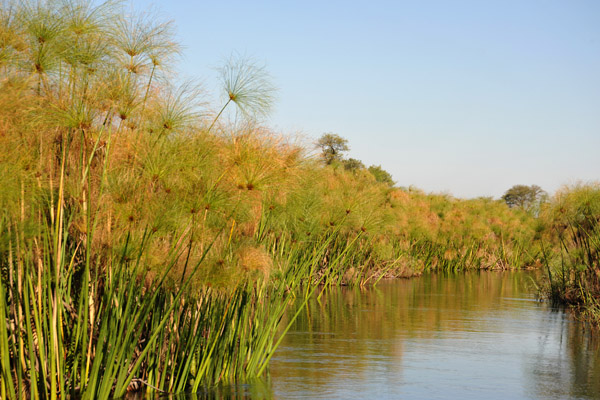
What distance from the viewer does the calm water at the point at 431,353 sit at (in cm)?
851

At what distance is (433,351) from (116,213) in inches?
264

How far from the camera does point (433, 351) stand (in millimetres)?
11039

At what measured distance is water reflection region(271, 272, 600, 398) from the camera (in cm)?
863

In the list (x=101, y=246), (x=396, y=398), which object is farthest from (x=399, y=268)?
(x=101, y=246)

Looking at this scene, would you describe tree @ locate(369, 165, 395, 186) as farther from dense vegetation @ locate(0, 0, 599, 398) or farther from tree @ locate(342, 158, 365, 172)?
dense vegetation @ locate(0, 0, 599, 398)

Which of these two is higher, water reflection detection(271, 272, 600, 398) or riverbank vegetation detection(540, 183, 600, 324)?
riverbank vegetation detection(540, 183, 600, 324)

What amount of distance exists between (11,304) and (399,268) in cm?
1995

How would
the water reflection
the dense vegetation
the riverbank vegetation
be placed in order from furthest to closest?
the riverbank vegetation, the water reflection, the dense vegetation

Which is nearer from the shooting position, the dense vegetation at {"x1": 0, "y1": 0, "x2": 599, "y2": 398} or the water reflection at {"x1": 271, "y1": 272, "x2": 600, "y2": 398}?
the dense vegetation at {"x1": 0, "y1": 0, "x2": 599, "y2": 398}

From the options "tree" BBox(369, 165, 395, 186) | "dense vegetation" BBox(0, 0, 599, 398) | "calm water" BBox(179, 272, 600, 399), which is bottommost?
"calm water" BBox(179, 272, 600, 399)

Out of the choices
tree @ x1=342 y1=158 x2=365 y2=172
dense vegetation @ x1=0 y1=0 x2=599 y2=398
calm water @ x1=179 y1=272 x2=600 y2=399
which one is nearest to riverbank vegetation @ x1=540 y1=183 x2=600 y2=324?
calm water @ x1=179 y1=272 x2=600 y2=399

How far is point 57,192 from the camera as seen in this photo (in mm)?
5641

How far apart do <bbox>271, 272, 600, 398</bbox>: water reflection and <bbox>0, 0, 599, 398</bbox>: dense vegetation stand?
164 centimetres

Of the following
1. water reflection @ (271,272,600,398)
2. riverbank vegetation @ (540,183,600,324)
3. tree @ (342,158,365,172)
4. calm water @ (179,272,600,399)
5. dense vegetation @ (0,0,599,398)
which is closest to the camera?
dense vegetation @ (0,0,599,398)
